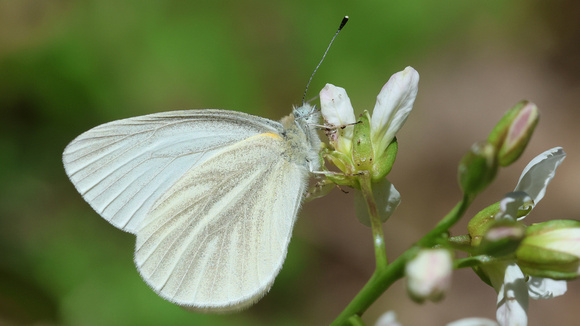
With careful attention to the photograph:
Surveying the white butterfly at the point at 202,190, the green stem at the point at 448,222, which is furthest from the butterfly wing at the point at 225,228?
the green stem at the point at 448,222

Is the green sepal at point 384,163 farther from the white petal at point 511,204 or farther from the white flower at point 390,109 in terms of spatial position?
the white petal at point 511,204

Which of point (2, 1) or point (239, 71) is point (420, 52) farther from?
point (2, 1)

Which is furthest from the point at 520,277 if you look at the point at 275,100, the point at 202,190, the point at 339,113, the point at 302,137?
the point at 275,100

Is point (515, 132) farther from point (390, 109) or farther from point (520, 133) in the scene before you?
point (390, 109)

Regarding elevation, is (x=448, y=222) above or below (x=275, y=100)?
above

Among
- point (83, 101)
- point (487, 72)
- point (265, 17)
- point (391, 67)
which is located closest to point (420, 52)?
point (391, 67)

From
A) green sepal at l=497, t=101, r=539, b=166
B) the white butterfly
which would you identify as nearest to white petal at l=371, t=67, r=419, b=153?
the white butterfly
